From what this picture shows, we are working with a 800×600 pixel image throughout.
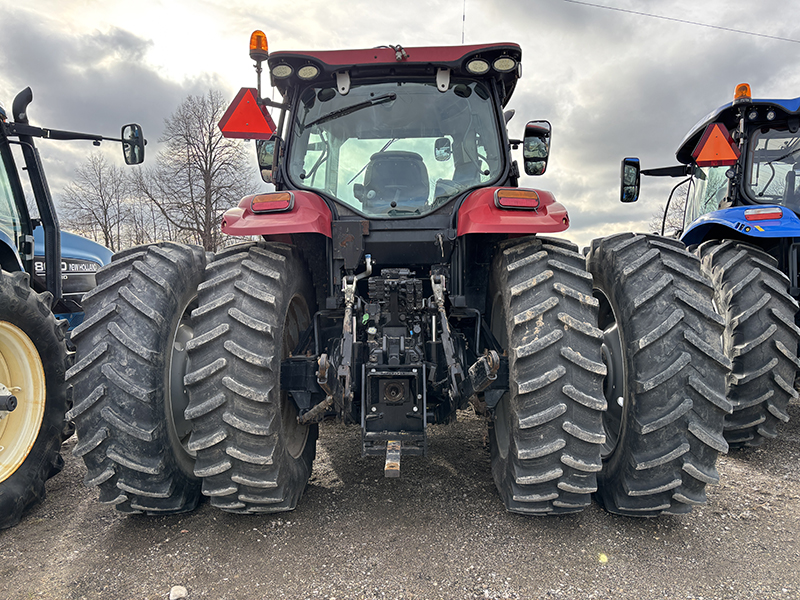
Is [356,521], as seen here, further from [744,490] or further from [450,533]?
[744,490]

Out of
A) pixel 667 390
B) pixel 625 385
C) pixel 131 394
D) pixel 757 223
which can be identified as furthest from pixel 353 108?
pixel 757 223

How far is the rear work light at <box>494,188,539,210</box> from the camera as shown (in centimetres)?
280

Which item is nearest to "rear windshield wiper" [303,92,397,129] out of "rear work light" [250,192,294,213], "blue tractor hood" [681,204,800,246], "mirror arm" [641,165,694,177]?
"rear work light" [250,192,294,213]

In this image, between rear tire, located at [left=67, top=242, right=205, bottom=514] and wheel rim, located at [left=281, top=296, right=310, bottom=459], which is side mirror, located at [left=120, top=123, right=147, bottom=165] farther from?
wheel rim, located at [left=281, top=296, right=310, bottom=459]

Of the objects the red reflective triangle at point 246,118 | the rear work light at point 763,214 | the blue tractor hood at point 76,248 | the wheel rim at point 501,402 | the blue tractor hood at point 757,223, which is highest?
the red reflective triangle at point 246,118

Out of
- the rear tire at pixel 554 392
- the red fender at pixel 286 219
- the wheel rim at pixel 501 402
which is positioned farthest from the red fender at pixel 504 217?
the red fender at pixel 286 219

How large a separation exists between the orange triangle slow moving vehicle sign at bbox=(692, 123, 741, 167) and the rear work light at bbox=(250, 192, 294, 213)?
3.84 m

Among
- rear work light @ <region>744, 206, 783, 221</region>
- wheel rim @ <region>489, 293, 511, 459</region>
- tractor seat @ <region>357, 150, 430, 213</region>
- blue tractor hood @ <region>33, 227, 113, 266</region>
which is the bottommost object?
wheel rim @ <region>489, 293, 511, 459</region>

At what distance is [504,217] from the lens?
9.11 feet

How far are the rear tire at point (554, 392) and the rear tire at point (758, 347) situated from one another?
74.4 inches

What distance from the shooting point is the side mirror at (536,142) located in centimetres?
369

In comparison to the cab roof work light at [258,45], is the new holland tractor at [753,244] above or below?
below

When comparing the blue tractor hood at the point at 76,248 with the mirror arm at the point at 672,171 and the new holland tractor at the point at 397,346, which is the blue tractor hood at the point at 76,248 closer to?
the new holland tractor at the point at 397,346

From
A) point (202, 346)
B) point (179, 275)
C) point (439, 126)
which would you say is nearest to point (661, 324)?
point (439, 126)
